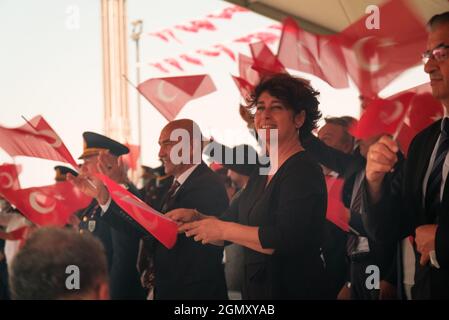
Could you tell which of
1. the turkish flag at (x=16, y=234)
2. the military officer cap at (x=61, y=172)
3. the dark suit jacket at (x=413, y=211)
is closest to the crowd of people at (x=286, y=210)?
the dark suit jacket at (x=413, y=211)

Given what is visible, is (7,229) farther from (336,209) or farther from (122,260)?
(336,209)

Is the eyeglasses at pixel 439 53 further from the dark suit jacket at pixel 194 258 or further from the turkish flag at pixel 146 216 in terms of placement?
the turkish flag at pixel 146 216

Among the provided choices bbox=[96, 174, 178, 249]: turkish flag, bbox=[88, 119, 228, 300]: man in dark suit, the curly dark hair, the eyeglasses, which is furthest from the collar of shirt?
the eyeglasses

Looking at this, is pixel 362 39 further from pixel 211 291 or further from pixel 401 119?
pixel 211 291

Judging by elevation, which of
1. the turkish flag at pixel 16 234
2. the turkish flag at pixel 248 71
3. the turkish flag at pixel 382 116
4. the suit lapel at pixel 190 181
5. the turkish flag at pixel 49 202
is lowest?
the turkish flag at pixel 16 234

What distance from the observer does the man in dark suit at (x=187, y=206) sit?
283 centimetres

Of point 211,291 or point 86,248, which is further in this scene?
point 211,291

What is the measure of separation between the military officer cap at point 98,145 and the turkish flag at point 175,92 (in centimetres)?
25

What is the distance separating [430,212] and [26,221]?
183 cm

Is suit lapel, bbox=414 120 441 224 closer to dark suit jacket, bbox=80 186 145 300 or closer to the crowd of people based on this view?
the crowd of people

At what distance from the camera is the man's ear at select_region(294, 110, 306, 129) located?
2.72m

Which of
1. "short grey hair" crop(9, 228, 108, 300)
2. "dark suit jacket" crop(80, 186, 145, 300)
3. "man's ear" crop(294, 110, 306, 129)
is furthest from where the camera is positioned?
"dark suit jacket" crop(80, 186, 145, 300)
